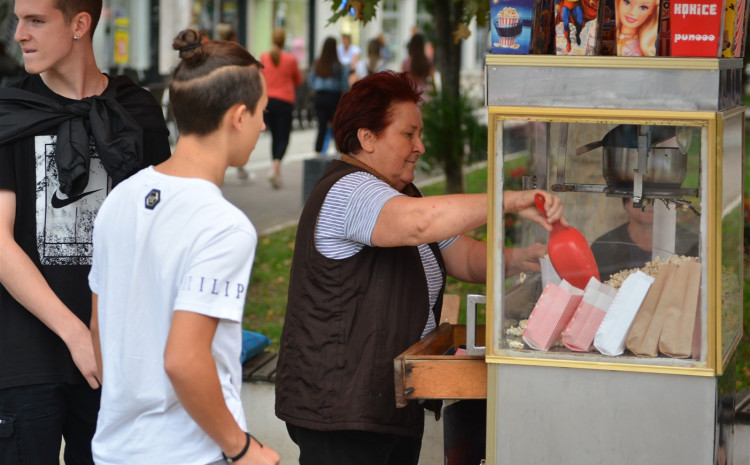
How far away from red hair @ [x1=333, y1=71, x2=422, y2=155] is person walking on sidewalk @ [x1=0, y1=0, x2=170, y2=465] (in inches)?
23.1

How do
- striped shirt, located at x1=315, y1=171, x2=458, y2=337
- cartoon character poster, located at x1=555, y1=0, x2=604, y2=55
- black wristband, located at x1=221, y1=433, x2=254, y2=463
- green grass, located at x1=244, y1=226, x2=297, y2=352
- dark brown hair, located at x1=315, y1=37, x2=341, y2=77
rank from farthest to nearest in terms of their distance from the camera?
1. dark brown hair, located at x1=315, y1=37, x2=341, y2=77
2. green grass, located at x1=244, y1=226, x2=297, y2=352
3. striped shirt, located at x1=315, y1=171, x2=458, y2=337
4. cartoon character poster, located at x1=555, y1=0, x2=604, y2=55
5. black wristband, located at x1=221, y1=433, x2=254, y2=463

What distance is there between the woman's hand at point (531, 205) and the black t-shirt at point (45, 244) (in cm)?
104

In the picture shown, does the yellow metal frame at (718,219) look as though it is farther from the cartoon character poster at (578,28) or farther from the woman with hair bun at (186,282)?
the woman with hair bun at (186,282)

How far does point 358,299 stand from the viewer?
276 cm

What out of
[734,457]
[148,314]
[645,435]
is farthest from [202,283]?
[734,457]

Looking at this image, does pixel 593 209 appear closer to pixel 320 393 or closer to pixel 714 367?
pixel 714 367

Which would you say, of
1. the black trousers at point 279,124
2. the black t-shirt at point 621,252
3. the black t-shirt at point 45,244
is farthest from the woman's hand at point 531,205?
the black trousers at point 279,124

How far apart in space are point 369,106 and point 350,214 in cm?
37

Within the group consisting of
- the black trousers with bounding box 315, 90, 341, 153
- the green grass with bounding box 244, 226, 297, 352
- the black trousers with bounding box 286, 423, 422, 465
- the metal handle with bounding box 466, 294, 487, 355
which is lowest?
the green grass with bounding box 244, 226, 297, 352

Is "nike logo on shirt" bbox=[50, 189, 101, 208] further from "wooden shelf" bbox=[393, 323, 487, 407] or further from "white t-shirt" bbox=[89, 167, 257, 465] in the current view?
"wooden shelf" bbox=[393, 323, 487, 407]

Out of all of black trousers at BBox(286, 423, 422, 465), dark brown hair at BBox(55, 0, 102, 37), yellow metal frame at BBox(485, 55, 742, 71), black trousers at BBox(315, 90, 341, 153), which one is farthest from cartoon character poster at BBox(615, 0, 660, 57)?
black trousers at BBox(315, 90, 341, 153)

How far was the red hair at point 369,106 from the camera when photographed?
2900mm

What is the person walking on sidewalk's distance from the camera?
2.52 metres

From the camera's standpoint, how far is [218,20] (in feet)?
75.5
